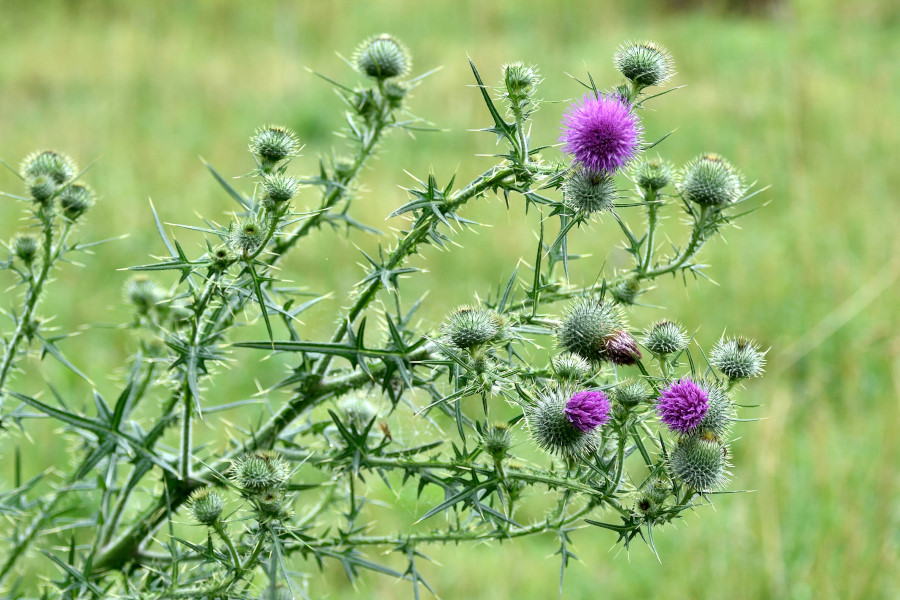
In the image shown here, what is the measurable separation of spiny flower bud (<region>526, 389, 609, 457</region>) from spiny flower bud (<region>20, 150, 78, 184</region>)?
3.62 feet

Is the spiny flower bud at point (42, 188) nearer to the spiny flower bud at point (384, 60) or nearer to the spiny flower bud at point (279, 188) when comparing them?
the spiny flower bud at point (279, 188)

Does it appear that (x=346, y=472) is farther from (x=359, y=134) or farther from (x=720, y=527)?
(x=720, y=527)

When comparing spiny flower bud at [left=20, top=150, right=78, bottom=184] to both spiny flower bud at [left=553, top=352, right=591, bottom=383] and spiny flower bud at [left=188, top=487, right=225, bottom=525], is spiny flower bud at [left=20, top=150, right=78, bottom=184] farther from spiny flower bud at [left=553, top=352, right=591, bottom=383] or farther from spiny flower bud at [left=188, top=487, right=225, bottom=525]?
spiny flower bud at [left=553, top=352, right=591, bottom=383]

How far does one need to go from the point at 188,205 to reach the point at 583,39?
6536 millimetres

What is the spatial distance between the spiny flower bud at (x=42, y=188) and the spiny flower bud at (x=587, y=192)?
103 cm

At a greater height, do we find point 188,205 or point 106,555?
point 188,205

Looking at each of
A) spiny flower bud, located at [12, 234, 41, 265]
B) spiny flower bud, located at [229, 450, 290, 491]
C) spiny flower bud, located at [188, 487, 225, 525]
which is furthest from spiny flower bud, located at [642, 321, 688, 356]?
spiny flower bud, located at [12, 234, 41, 265]

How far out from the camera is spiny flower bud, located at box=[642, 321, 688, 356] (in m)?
1.46

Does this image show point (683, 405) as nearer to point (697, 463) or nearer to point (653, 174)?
point (697, 463)

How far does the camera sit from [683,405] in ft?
4.24

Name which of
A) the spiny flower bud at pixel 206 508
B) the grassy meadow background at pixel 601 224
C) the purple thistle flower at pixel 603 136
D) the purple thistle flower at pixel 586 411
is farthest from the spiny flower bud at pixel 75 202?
the purple thistle flower at pixel 586 411

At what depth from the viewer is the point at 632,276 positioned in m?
1.60

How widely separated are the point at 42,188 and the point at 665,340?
123 cm

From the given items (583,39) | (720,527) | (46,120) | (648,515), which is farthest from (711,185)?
(583,39)
